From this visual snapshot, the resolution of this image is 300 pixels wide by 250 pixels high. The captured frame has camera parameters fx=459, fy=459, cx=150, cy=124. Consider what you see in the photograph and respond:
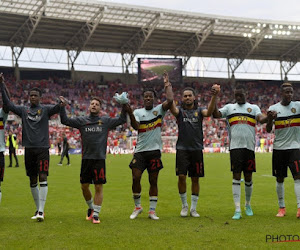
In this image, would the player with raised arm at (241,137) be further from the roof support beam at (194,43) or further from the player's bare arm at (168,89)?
the roof support beam at (194,43)

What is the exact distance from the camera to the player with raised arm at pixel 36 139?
28.1ft

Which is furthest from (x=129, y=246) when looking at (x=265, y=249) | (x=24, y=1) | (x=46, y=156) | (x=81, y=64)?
(x=81, y=64)

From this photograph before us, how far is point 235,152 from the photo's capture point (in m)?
8.77

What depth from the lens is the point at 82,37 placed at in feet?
164

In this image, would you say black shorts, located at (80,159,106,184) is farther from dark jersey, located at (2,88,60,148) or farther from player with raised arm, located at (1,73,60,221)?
dark jersey, located at (2,88,60,148)

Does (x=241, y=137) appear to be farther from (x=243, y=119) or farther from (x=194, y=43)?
(x=194, y=43)

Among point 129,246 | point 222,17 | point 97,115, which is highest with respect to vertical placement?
point 222,17

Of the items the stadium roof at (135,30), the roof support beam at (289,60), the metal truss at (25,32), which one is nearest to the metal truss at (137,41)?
the stadium roof at (135,30)

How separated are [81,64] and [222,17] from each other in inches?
701

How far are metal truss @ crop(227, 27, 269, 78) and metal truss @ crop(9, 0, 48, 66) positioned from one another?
976 inches

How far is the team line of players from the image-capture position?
8.49 meters

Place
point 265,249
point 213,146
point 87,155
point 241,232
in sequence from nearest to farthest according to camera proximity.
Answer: point 265,249 < point 241,232 < point 87,155 < point 213,146

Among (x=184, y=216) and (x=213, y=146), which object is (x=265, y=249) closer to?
(x=184, y=216)

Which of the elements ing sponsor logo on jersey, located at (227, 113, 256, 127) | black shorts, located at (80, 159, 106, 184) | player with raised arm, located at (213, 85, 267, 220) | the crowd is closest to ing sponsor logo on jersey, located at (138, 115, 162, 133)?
black shorts, located at (80, 159, 106, 184)
